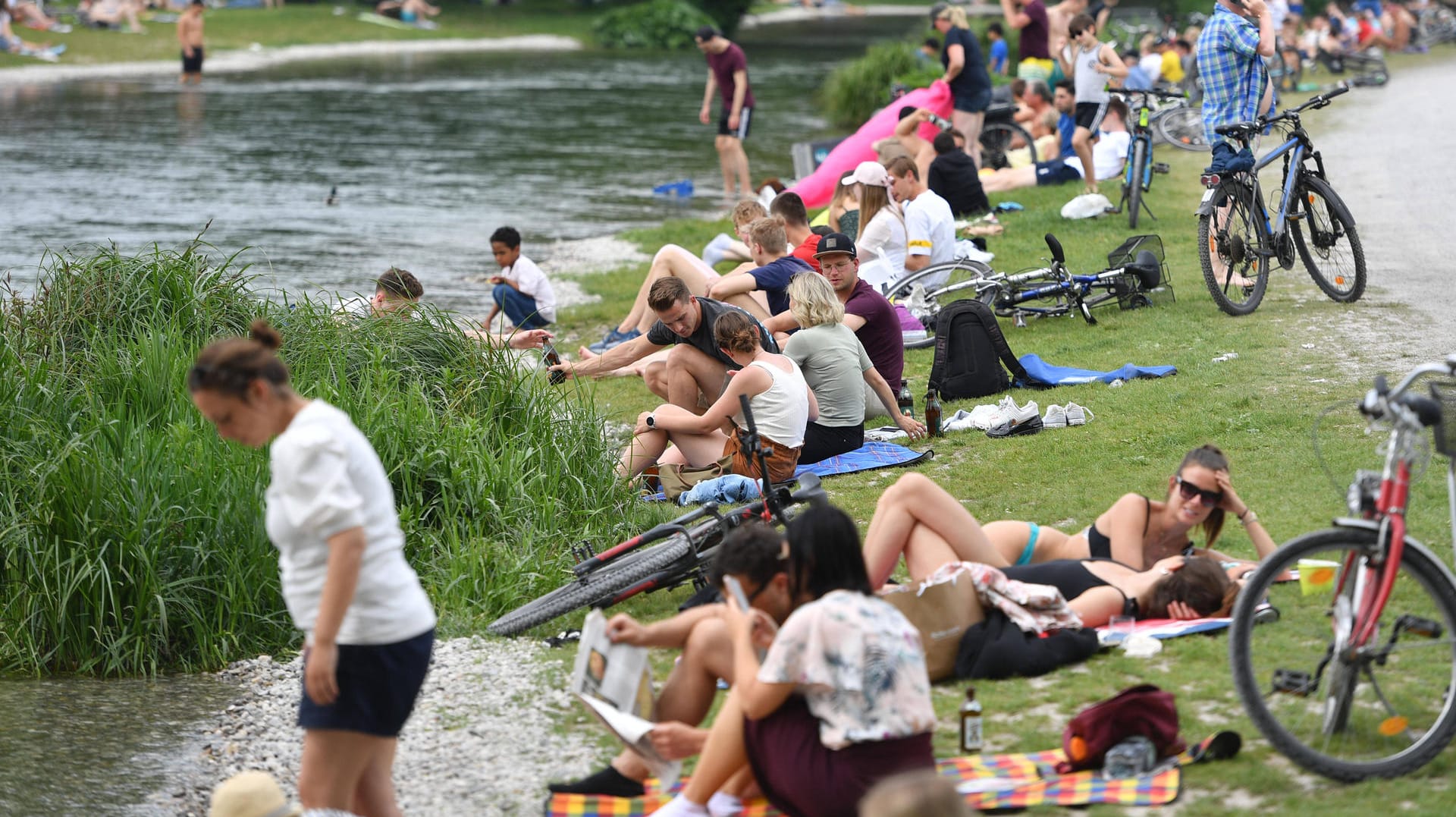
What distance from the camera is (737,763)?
4281mm

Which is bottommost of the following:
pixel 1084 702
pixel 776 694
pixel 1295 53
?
pixel 1084 702

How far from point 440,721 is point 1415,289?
796 cm

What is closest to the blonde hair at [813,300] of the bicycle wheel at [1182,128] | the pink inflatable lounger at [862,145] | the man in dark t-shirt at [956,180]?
the man in dark t-shirt at [956,180]

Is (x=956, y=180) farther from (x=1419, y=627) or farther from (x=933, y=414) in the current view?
(x=1419, y=627)

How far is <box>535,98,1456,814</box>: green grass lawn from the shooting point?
4523 mm

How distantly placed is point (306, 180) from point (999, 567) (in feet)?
62.1

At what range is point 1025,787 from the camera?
4.37m

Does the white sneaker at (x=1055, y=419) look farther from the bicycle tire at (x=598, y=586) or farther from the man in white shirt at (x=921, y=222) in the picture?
the bicycle tire at (x=598, y=586)

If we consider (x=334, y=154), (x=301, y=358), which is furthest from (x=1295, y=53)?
(x=301, y=358)

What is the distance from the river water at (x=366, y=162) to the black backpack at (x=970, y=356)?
16.4 feet

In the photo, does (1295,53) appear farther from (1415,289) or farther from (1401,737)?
(1401,737)

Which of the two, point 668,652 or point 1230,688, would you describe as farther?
point 668,652

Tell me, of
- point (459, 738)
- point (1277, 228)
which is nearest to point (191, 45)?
point (1277, 228)

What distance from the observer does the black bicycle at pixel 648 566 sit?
241 inches
